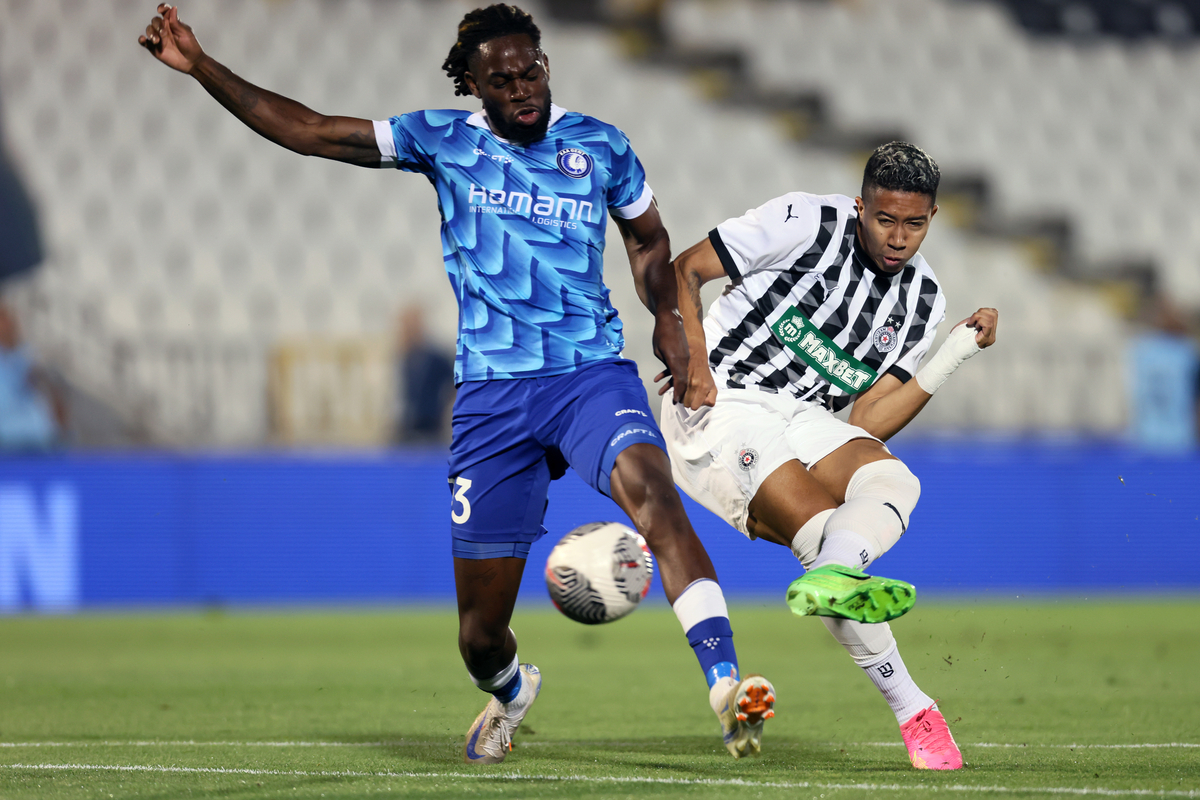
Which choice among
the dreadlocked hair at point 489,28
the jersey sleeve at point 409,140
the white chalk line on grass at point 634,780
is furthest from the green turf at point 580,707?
the dreadlocked hair at point 489,28

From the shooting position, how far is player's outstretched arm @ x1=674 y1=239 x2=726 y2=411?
15.3 feet

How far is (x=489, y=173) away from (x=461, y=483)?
0.99m

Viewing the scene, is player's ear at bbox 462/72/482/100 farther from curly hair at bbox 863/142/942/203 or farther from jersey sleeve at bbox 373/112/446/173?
curly hair at bbox 863/142/942/203

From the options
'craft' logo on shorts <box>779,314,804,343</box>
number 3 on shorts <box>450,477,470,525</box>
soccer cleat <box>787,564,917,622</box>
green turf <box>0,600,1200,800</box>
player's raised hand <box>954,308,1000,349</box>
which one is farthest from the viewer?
'craft' logo on shorts <box>779,314,804,343</box>

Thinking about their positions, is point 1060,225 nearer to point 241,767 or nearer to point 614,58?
point 614,58

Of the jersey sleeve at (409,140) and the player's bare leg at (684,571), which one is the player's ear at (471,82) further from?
the player's bare leg at (684,571)

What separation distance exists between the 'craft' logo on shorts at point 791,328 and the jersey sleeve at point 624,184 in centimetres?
69

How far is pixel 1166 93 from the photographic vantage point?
1638 cm

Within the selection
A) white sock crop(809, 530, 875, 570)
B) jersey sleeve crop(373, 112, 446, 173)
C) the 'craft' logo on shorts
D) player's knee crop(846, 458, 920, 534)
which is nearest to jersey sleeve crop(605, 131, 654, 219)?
jersey sleeve crop(373, 112, 446, 173)

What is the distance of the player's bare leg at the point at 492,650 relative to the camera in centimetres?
473

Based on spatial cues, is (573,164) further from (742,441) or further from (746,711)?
(746,711)

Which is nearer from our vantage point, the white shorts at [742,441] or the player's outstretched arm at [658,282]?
the player's outstretched arm at [658,282]

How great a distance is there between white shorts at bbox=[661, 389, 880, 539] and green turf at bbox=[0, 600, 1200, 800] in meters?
0.89

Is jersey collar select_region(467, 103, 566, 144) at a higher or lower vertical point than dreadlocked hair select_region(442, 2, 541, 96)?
lower
